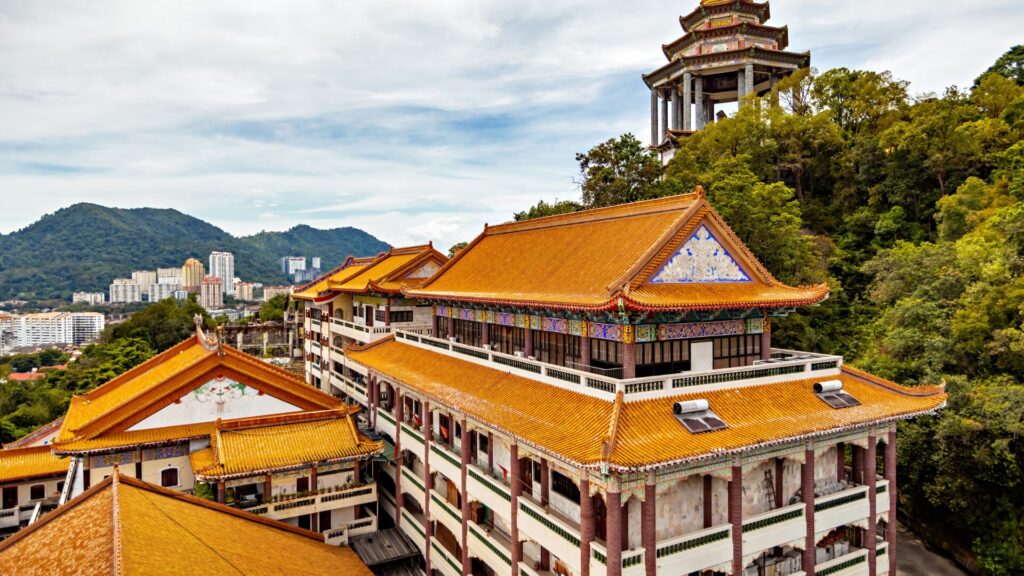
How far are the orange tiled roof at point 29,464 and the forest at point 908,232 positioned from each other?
3300 centimetres

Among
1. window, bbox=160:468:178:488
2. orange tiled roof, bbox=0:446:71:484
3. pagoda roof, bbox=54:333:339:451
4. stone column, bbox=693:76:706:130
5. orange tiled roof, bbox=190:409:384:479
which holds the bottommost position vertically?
orange tiled roof, bbox=0:446:71:484

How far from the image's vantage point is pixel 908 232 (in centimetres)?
3772

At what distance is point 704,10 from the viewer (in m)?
53.2

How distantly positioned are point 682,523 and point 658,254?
23.2ft

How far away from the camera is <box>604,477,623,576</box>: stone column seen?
41.5 feet

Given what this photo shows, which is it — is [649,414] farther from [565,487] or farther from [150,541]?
[150,541]

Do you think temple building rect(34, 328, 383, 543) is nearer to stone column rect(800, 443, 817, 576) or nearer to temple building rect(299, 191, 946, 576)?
temple building rect(299, 191, 946, 576)

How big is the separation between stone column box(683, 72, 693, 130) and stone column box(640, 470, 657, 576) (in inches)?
1921

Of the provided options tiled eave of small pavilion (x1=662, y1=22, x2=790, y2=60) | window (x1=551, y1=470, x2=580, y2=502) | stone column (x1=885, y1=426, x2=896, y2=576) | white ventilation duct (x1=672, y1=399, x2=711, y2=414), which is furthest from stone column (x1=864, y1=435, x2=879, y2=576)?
tiled eave of small pavilion (x1=662, y1=22, x2=790, y2=60)

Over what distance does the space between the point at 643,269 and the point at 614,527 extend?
6840 mm

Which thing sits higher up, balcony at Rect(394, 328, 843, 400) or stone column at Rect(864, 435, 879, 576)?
balcony at Rect(394, 328, 843, 400)

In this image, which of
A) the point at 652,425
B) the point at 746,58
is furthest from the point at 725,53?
the point at 652,425

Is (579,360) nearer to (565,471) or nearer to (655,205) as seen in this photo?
(565,471)

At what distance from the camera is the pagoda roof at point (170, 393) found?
2084 cm
